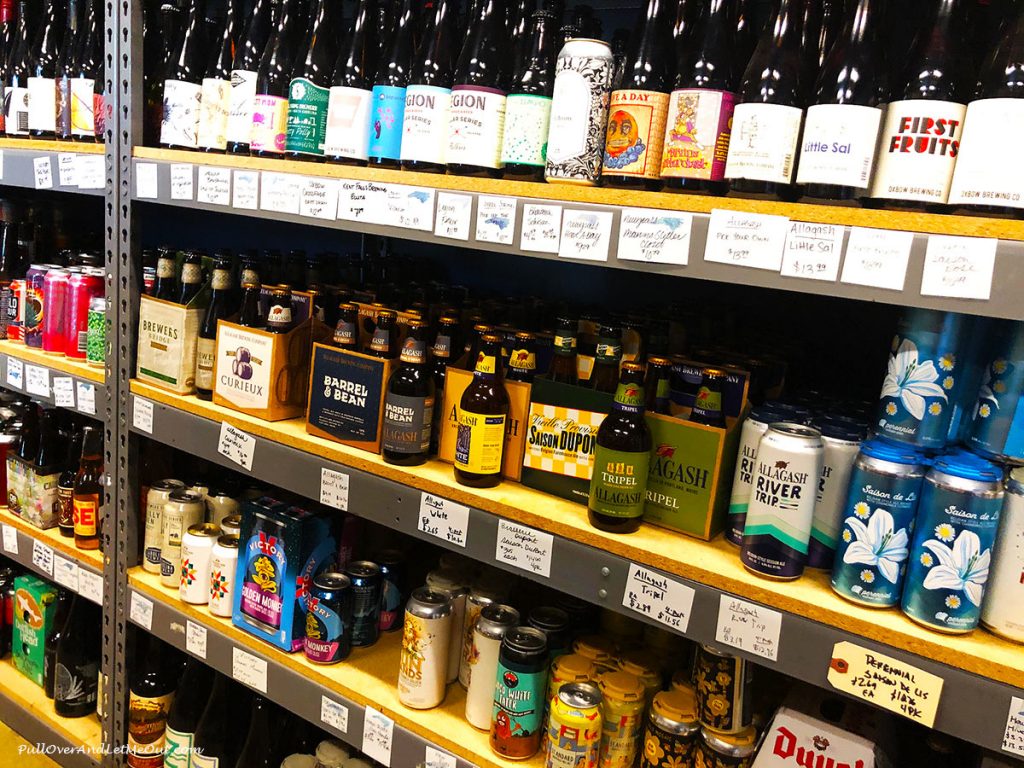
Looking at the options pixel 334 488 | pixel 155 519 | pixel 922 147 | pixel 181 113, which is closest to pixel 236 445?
pixel 334 488

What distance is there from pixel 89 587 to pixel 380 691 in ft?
3.03

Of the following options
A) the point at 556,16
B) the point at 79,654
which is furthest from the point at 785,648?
the point at 79,654

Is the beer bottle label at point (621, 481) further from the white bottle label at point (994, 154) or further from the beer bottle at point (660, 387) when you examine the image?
the white bottle label at point (994, 154)

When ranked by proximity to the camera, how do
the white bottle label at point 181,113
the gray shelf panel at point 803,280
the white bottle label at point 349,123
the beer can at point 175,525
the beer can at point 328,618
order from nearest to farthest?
the gray shelf panel at point 803,280 < the white bottle label at point 349,123 < the beer can at point 328,618 < the white bottle label at point 181,113 < the beer can at point 175,525

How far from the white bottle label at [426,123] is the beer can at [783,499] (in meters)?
0.74

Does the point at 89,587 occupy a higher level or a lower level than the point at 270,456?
lower

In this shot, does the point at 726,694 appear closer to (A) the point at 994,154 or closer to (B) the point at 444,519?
(B) the point at 444,519

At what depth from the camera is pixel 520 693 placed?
1.30 metres

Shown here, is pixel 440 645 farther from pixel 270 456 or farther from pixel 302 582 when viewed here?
pixel 270 456

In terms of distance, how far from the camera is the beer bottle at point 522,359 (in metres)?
1.37

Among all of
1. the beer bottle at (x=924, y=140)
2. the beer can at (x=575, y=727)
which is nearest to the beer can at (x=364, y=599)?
the beer can at (x=575, y=727)

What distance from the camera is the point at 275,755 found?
182 centimetres

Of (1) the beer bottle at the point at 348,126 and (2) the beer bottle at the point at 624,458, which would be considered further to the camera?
(1) the beer bottle at the point at 348,126

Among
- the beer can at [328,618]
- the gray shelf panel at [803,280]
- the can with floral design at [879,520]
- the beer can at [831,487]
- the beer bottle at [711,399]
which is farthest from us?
the beer can at [328,618]
